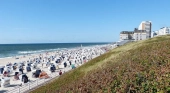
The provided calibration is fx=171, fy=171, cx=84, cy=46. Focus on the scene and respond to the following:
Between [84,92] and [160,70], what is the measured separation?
105 inches

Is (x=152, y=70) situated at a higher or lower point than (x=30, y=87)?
higher

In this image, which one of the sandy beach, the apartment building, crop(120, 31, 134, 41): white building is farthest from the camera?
crop(120, 31, 134, 41): white building

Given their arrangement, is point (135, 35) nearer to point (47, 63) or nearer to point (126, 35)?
point (126, 35)

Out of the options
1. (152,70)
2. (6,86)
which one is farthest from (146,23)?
(152,70)

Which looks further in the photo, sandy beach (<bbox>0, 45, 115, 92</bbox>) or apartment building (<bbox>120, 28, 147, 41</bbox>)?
apartment building (<bbox>120, 28, 147, 41</bbox>)

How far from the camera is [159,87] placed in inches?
188

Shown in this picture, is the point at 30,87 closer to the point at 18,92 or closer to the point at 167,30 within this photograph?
the point at 18,92

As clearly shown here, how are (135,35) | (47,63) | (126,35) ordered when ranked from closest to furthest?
(47,63), (135,35), (126,35)

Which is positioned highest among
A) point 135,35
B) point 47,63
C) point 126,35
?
point 126,35

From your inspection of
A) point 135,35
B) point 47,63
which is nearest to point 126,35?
point 135,35

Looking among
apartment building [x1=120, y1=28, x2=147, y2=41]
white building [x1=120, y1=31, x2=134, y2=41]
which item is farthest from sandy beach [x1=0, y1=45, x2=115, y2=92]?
white building [x1=120, y1=31, x2=134, y2=41]

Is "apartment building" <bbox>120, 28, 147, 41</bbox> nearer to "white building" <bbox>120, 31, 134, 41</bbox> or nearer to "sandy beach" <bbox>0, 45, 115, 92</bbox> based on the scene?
"white building" <bbox>120, 31, 134, 41</bbox>

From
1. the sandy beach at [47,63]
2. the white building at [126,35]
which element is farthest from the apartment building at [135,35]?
the sandy beach at [47,63]

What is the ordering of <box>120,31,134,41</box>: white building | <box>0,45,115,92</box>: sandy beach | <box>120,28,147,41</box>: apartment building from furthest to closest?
<box>120,31,134,41</box>: white building, <box>120,28,147,41</box>: apartment building, <box>0,45,115,92</box>: sandy beach
